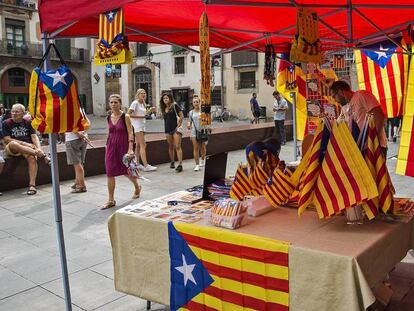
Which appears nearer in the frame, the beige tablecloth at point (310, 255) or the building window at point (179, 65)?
the beige tablecloth at point (310, 255)

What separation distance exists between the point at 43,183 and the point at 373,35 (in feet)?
19.8

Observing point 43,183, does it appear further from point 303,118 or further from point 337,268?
point 337,268

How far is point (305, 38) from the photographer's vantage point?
375 cm

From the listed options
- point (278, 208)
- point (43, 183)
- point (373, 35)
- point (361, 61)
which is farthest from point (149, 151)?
point (278, 208)

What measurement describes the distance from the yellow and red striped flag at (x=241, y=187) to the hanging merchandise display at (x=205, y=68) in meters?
0.56

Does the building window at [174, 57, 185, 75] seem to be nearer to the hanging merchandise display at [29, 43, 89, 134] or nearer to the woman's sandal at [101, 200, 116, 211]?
the woman's sandal at [101, 200, 116, 211]

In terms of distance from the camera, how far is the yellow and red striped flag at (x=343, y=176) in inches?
96.7

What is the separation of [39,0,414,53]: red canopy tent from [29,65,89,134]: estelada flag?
348 millimetres

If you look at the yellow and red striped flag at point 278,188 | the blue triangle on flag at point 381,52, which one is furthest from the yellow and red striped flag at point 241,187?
the blue triangle on flag at point 381,52

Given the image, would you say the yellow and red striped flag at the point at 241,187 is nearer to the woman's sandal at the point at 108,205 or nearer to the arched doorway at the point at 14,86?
the woman's sandal at the point at 108,205

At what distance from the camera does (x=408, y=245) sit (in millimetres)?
2842

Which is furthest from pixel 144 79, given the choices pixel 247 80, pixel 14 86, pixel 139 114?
pixel 139 114

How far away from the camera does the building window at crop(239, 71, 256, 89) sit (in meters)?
29.8

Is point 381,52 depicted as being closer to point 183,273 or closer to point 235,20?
point 235,20
